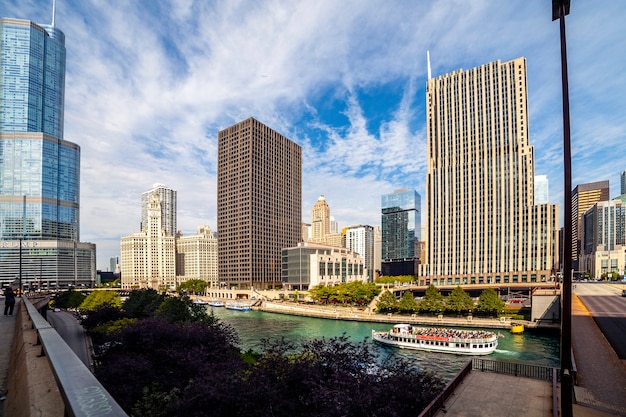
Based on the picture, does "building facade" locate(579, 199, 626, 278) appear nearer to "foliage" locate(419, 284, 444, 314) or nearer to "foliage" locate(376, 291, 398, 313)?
"foliage" locate(419, 284, 444, 314)

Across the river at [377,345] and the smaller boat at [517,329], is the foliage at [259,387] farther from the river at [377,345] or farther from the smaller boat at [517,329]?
the smaller boat at [517,329]

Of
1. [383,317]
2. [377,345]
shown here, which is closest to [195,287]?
[383,317]

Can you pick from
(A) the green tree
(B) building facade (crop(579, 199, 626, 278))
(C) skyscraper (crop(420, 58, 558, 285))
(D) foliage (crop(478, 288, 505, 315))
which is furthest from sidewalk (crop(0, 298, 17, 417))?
(B) building facade (crop(579, 199, 626, 278))

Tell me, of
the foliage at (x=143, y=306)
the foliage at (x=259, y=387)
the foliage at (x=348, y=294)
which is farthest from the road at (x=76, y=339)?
the foliage at (x=348, y=294)

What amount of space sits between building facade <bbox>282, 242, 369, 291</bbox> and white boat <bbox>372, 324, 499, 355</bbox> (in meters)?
86.2

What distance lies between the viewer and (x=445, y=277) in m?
Answer: 139

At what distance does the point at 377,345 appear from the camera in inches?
2217

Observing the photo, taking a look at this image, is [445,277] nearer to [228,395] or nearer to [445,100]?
[445,100]

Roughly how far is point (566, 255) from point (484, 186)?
139 meters

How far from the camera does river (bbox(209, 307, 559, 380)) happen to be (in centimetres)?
4496

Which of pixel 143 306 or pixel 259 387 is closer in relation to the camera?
pixel 259 387

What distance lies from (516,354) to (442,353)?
10.3 m

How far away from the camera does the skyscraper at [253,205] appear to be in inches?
6334

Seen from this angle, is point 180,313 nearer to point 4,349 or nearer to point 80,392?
point 4,349
